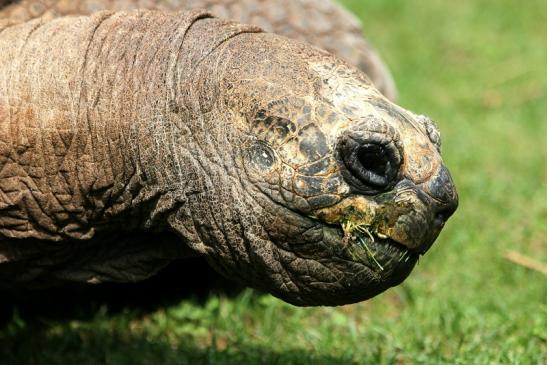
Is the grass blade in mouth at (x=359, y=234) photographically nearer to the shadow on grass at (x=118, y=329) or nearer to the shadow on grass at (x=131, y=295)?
the shadow on grass at (x=118, y=329)

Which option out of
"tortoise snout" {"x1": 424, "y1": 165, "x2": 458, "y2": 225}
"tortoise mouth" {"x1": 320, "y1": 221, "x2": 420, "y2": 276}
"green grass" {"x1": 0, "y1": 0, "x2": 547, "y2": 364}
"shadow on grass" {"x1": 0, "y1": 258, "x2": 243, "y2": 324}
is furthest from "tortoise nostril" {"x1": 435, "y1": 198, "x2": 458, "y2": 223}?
"shadow on grass" {"x1": 0, "y1": 258, "x2": 243, "y2": 324}

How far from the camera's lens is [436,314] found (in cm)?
399

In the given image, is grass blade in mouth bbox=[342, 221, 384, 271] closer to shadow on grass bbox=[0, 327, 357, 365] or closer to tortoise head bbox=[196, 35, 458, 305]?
tortoise head bbox=[196, 35, 458, 305]

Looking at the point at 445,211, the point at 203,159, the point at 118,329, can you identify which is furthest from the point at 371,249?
the point at 118,329

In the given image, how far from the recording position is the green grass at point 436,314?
362 centimetres

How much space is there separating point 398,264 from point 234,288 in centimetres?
171

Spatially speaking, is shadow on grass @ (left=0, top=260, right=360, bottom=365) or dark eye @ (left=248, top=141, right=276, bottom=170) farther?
shadow on grass @ (left=0, top=260, right=360, bottom=365)

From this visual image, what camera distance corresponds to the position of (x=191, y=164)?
8.68ft

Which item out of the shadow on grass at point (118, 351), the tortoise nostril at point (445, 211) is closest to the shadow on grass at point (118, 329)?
the shadow on grass at point (118, 351)

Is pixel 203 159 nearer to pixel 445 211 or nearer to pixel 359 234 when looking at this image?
pixel 359 234

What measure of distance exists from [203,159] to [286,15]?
1400mm

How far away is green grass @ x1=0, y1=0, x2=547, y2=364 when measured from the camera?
142 inches

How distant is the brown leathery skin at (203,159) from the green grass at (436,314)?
2.48 feet

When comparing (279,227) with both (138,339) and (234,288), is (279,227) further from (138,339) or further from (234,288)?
(234,288)
